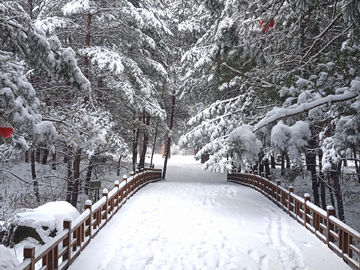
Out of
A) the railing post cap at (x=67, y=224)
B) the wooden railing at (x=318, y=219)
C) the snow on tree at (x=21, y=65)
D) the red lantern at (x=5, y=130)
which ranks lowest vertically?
the wooden railing at (x=318, y=219)

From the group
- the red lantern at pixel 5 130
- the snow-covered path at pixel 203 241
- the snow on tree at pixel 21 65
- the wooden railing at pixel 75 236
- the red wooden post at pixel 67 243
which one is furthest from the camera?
the snow-covered path at pixel 203 241

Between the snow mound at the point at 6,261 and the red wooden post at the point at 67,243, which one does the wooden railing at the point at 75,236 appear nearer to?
the red wooden post at the point at 67,243

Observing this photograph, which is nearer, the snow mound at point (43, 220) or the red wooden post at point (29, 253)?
the red wooden post at point (29, 253)

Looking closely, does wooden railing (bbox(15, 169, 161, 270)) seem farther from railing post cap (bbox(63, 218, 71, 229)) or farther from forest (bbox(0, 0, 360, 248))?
forest (bbox(0, 0, 360, 248))

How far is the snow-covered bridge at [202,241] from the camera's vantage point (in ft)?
19.3

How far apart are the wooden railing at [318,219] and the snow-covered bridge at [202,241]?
6.7 inches

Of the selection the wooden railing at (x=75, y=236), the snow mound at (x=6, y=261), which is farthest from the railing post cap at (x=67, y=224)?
the snow mound at (x=6, y=261)

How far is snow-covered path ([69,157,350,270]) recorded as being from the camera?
588 centimetres

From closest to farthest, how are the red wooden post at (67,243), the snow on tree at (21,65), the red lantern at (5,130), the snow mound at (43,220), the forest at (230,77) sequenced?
the red lantern at (5,130) → the forest at (230,77) → the snow on tree at (21,65) → the red wooden post at (67,243) → the snow mound at (43,220)

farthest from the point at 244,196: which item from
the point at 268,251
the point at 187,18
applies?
the point at 187,18

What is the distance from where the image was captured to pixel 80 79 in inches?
251

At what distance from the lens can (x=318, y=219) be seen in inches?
306

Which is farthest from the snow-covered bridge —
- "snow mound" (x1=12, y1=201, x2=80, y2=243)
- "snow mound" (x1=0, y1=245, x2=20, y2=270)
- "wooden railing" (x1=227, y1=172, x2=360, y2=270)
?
"snow mound" (x1=12, y1=201, x2=80, y2=243)

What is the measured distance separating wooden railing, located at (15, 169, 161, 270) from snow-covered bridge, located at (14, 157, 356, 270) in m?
0.08
